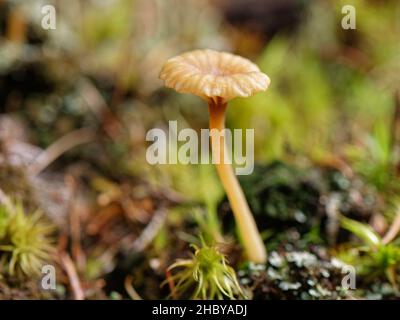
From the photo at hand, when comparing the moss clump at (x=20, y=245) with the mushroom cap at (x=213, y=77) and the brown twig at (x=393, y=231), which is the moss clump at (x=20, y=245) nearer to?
the mushroom cap at (x=213, y=77)

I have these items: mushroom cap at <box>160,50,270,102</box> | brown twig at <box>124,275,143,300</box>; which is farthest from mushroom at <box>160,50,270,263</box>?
brown twig at <box>124,275,143,300</box>

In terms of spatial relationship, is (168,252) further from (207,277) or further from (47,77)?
(47,77)

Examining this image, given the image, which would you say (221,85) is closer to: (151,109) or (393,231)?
(393,231)

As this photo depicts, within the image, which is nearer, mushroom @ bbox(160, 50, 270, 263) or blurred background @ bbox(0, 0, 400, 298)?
mushroom @ bbox(160, 50, 270, 263)

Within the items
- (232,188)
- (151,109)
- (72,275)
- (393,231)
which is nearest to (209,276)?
(232,188)

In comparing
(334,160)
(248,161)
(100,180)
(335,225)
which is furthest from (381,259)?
(100,180)

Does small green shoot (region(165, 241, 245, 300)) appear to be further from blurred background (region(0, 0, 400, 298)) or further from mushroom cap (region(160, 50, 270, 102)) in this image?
mushroom cap (region(160, 50, 270, 102))

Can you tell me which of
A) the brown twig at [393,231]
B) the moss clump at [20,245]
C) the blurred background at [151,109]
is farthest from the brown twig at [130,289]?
the brown twig at [393,231]

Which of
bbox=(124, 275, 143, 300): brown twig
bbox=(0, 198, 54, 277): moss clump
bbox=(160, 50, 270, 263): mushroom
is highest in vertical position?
bbox=(160, 50, 270, 263): mushroom
